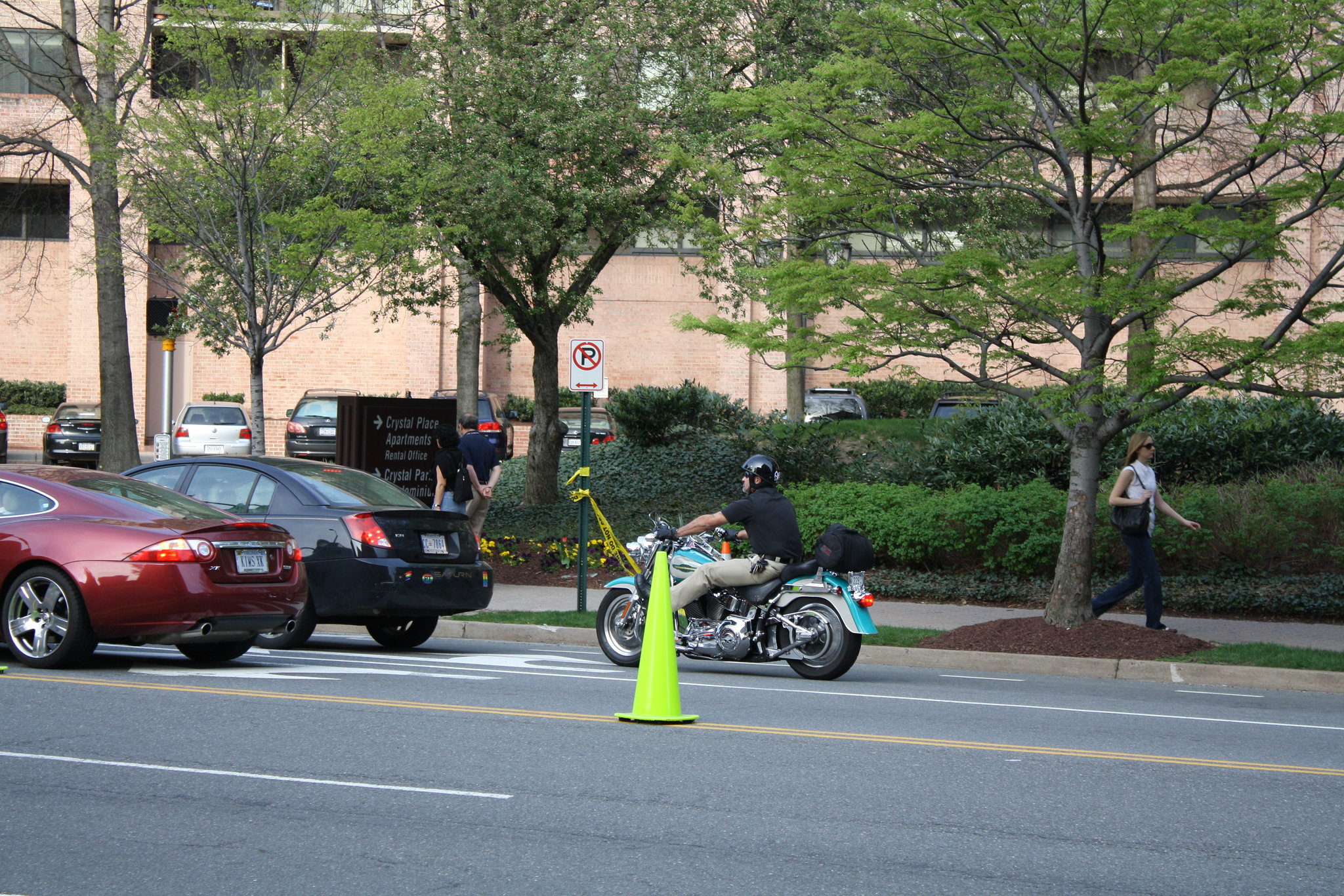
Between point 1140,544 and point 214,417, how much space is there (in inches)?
879

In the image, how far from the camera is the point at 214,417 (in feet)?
97.5

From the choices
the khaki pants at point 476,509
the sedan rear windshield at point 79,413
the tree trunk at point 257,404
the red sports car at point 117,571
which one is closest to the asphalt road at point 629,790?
the red sports car at point 117,571

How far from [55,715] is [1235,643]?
1010 centimetres

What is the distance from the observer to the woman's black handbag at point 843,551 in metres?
9.93

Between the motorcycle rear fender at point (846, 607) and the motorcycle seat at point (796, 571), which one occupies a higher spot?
the motorcycle seat at point (796, 571)

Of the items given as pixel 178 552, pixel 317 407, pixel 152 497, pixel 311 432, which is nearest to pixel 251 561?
pixel 178 552

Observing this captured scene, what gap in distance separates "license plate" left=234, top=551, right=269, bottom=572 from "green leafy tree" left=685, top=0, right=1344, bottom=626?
5.17 metres

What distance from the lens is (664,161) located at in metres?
18.9

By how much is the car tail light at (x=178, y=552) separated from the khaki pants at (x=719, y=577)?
11.3ft

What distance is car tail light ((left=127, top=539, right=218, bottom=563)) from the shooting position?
9.04m

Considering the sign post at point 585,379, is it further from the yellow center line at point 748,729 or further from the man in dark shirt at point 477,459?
the yellow center line at point 748,729

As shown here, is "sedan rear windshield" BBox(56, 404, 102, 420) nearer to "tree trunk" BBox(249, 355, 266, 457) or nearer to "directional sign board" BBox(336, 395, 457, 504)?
"tree trunk" BBox(249, 355, 266, 457)

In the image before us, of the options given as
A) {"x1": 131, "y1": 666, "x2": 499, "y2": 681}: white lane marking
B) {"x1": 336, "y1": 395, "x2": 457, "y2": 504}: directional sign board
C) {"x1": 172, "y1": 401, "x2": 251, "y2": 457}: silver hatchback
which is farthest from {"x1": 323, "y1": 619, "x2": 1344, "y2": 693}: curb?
{"x1": 172, "y1": 401, "x2": 251, "y2": 457}: silver hatchback

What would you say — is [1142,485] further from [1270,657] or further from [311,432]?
[311,432]
